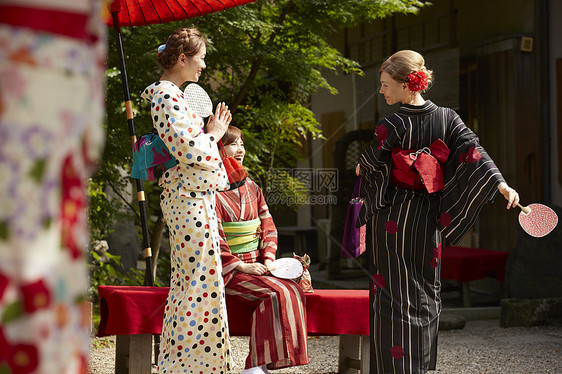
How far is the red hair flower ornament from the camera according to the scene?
332 centimetres

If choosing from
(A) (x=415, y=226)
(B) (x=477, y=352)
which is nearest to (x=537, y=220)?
(A) (x=415, y=226)

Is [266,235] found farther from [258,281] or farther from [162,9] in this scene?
[162,9]

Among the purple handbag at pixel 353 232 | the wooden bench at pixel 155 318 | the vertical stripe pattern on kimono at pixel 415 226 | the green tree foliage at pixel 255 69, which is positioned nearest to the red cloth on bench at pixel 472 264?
the green tree foliage at pixel 255 69

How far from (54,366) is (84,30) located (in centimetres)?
48

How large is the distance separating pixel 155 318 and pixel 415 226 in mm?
1535

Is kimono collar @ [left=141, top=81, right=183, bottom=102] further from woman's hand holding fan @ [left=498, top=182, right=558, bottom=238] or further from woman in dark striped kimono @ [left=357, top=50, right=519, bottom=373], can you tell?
woman's hand holding fan @ [left=498, top=182, right=558, bottom=238]

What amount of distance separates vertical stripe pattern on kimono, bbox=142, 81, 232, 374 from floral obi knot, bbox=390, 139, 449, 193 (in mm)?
920

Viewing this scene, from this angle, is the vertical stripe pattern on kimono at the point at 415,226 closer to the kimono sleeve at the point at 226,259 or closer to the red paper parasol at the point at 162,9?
the kimono sleeve at the point at 226,259

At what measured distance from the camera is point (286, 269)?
383 cm

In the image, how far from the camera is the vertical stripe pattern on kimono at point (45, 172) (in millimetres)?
849

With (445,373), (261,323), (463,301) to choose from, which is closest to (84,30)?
(261,323)

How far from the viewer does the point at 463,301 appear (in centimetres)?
679

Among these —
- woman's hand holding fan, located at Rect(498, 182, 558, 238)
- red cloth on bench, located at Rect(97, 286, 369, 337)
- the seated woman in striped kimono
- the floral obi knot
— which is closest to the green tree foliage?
the seated woman in striped kimono

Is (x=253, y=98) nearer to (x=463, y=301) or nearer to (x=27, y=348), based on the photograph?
(x=463, y=301)
